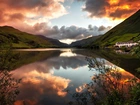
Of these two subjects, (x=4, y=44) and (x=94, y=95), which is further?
(x=94, y=95)

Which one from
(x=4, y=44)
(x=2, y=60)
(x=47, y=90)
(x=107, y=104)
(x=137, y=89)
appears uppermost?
(x=4, y=44)

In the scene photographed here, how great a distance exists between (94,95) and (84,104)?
3252 mm

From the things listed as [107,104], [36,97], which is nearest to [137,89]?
[107,104]

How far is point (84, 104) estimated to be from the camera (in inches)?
935

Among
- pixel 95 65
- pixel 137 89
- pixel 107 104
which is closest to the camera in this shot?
pixel 137 89

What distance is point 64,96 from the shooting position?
30.0 meters

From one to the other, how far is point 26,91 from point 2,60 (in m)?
17.4

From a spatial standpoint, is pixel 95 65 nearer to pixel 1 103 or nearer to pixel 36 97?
pixel 1 103

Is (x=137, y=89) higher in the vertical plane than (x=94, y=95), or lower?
higher

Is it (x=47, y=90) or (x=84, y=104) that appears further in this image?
(x=47, y=90)

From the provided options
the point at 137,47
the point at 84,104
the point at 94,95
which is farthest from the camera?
the point at 94,95

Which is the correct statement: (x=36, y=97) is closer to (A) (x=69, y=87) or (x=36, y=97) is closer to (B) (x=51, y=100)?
(B) (x=51, y=100)

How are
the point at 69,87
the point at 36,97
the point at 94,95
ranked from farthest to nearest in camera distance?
the point at 69,87
the point at 36,97
the point at 94,95

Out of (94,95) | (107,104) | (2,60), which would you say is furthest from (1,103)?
(94,95)
